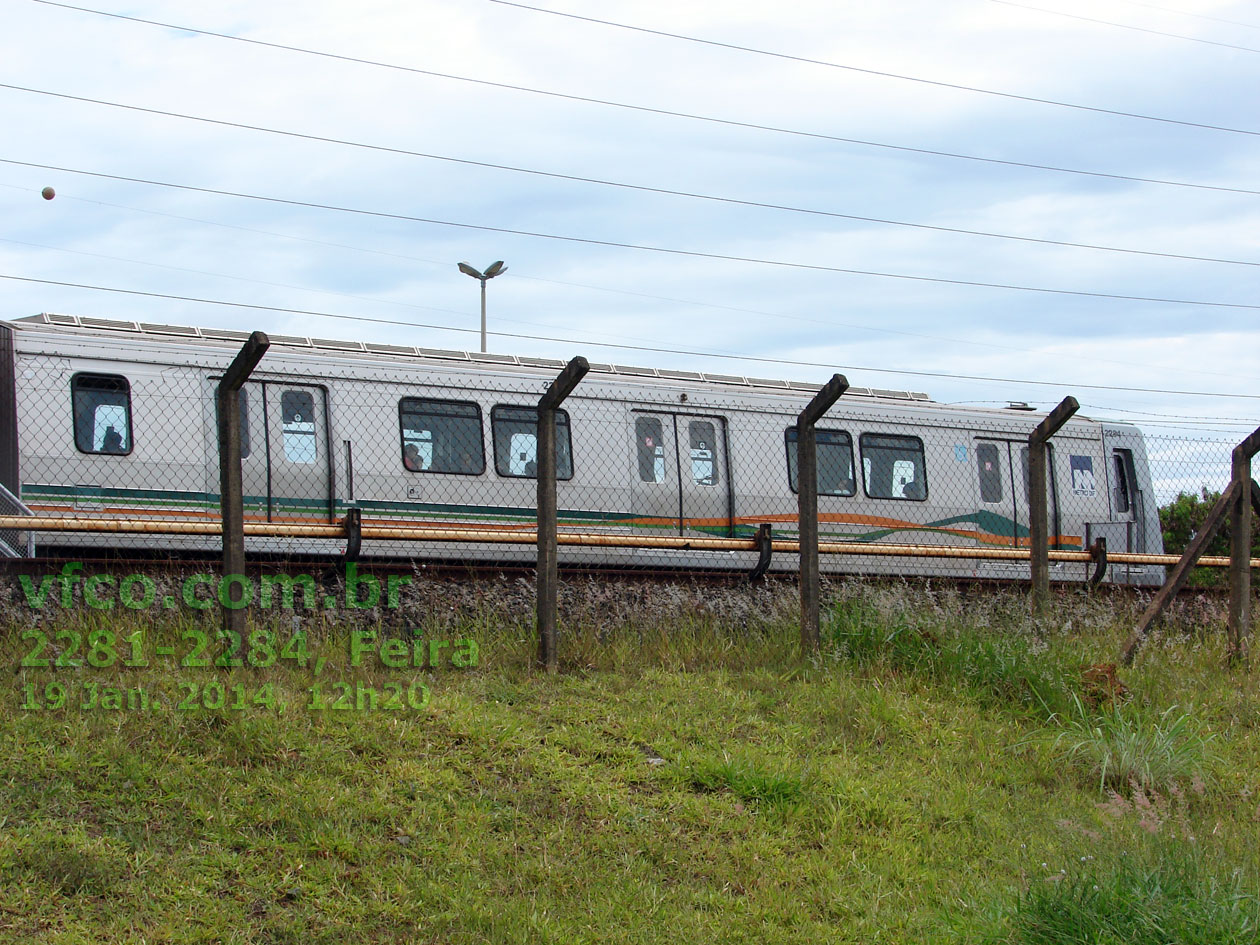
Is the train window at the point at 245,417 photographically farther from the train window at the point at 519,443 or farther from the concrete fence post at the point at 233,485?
the concrete fence post at the point at 233,485

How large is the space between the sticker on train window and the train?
1.19ft

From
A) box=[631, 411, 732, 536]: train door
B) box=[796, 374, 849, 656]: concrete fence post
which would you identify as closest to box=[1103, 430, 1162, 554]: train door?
box=[631, 411, 732, 536]: train door

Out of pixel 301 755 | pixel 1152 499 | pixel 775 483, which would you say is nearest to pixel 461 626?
pixel 301 755

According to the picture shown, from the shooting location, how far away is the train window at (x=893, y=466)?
15898mm

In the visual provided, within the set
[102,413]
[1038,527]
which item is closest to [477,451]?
[102,413]

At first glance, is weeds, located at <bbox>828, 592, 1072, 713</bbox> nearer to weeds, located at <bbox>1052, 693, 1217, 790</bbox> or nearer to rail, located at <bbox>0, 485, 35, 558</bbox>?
weeds, located at <bbox>1052, 693, 1217, 790</bbox>

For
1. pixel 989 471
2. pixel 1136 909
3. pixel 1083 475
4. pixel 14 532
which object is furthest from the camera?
pixel 1083 475

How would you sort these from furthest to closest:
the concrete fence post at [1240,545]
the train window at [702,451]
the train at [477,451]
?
1. the train window at [702,451]
2. the train at [477,451]
3. the concrete fence post at [1240,545]

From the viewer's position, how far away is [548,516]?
7.18 metres

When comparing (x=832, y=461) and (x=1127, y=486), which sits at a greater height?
(x=832, y=461)

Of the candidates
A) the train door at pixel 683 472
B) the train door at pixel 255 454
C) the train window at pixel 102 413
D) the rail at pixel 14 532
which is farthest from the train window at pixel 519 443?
the rail at pixel 14 532

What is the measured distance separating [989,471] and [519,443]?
6.98 metres

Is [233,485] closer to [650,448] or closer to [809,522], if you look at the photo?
[809,522]

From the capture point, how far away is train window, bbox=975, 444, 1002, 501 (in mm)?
16844
